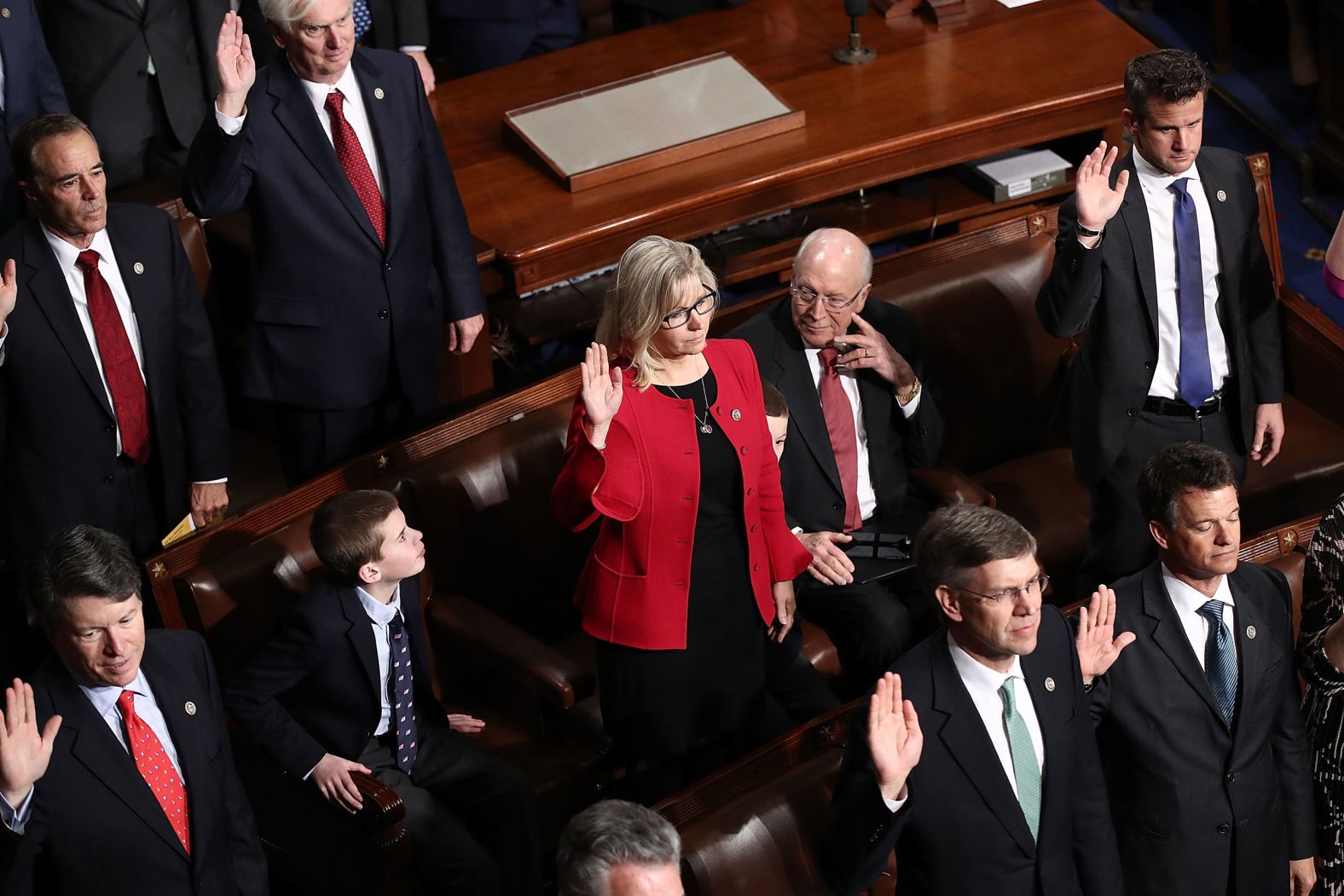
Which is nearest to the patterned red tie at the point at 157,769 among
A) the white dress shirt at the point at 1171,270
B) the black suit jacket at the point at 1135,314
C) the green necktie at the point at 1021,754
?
the green necktie at the point at 1021,754

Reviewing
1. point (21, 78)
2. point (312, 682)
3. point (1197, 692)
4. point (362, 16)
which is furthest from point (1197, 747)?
point (362, 16)

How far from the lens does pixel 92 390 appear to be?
149 inches

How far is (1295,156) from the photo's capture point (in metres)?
6.26

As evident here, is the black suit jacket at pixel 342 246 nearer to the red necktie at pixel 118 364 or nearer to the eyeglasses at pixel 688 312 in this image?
the red necktie at pixel 118 364

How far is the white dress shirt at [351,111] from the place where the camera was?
3.89 meters

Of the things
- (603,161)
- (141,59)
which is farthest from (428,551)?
(141,59)

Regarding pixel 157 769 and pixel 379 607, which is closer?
pixel 157 769

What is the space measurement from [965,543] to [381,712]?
122cm

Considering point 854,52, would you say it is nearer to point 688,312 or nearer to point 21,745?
point 688,312

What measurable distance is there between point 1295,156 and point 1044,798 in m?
3.88

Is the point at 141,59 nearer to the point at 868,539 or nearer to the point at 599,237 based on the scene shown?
the point at 599,237

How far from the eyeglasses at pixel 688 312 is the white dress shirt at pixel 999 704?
75 centimetres

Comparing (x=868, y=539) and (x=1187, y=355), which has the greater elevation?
(x=1187, y=355)

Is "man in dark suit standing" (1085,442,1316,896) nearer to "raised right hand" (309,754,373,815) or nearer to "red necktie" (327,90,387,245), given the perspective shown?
"raised right hand" (309,754,373,815)
